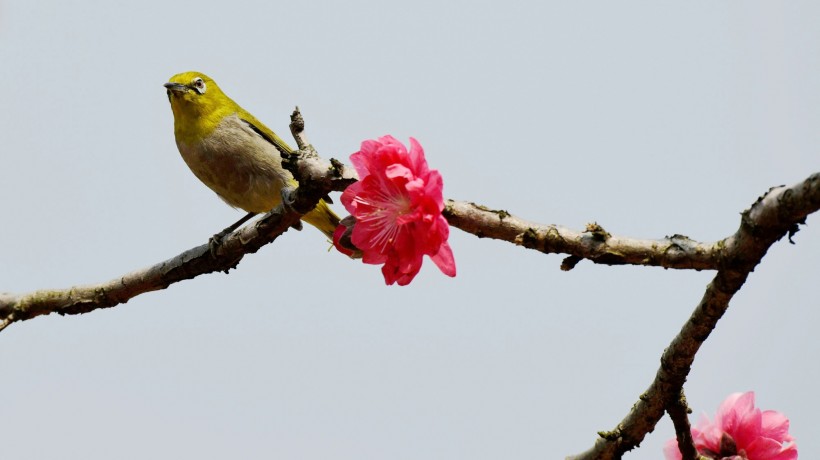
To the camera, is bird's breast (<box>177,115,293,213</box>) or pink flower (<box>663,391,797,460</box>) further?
bird's breast (<box>177,115,293,213</box>)

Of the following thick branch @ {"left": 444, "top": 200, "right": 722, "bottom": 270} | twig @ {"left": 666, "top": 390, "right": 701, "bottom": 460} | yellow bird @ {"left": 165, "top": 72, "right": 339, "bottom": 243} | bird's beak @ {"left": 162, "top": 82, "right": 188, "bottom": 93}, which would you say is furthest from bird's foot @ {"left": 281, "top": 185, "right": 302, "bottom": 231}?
bird's beak @ {"left": 162, "top": 82, "right": 188, "bottom": 93}

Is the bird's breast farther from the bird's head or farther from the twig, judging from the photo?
the twig

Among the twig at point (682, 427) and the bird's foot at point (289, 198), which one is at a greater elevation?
the bird's foot at point (289, 198)

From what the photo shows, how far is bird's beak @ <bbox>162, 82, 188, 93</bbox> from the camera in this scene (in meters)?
7.90

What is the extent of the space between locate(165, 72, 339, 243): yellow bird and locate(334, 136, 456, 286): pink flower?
13.6 ft

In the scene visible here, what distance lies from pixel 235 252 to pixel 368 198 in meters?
1.69

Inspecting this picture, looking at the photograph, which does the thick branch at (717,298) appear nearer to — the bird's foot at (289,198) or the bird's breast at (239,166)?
the bird's foot at (289,198)

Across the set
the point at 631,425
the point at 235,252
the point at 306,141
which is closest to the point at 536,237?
the point at 631,425

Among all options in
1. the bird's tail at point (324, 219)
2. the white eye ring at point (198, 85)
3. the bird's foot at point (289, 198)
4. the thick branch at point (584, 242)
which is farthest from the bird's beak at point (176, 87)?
the thick branch at point (584, 242)

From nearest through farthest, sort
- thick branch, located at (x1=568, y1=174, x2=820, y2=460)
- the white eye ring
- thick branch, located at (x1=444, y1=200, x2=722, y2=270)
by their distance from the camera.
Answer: thick branch, located at (x1=568, y1=174, x2=820, y2=460)
thick branch, located at (x1=444, y1=200, x2=722, y2=270)
the white eye ring

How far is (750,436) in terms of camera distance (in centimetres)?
333

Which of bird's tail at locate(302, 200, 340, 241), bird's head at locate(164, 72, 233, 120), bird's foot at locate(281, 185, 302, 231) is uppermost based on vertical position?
bird's head at locate(164, 72, 233, 120)

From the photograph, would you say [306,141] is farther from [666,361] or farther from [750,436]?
[750,436]

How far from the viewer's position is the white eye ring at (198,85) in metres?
7.99
